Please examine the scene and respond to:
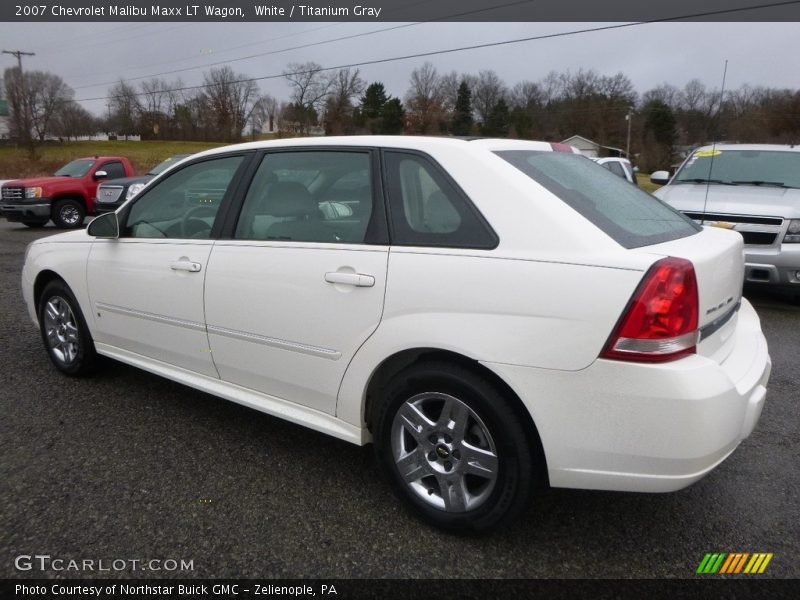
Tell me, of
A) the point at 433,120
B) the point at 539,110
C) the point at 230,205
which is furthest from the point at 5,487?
the point at 539,110

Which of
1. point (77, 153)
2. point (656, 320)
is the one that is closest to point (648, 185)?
point (656, 320)

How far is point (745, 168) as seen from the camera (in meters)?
7.05

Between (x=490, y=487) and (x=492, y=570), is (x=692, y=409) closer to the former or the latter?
(x=490, y=487)

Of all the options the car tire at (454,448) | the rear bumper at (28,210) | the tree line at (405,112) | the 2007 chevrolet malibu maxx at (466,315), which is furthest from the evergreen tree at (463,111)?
the car tire at (454,448)

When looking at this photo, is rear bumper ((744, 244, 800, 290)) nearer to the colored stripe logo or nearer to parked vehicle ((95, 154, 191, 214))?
the colored stripe logo

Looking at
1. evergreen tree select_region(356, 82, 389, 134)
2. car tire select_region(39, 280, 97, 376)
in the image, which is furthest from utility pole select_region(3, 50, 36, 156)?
car tire select_region(39, 280, 97, 376)

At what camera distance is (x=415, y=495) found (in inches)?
96.7

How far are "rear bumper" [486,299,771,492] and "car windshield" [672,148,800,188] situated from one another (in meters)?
5.56

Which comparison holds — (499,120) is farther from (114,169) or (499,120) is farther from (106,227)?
(106,227)

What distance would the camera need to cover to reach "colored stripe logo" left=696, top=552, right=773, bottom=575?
7.23 feet

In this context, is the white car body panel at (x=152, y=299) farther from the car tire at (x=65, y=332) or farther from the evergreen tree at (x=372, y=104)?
the evergreen tree at (x=372, y=104)

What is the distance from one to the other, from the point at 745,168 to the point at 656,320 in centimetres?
628

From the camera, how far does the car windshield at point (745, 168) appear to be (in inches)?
269

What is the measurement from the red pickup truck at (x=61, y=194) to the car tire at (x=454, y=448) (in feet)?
46.8
